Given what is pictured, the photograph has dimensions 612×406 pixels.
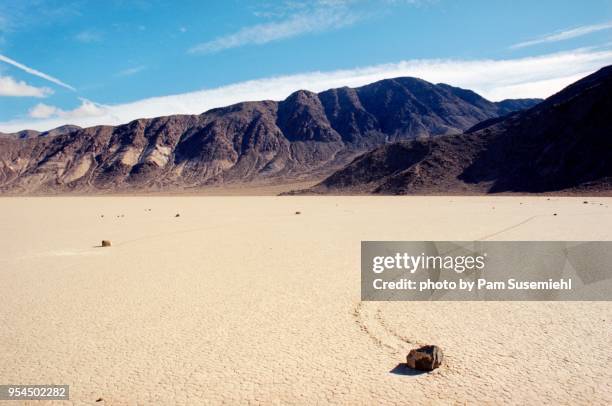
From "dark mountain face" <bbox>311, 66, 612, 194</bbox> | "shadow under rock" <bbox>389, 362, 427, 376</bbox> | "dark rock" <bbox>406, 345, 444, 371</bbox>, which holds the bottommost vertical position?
"shadow under rock" <bbox>389, 362, 427, 376</bbox>

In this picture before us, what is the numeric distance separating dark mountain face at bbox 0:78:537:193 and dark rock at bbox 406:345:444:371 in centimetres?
9226

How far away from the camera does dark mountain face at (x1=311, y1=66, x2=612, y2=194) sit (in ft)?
169

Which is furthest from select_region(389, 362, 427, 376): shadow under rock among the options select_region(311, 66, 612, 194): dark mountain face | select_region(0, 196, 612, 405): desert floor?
select_region(311, 66, 612, 194): dark mountain face

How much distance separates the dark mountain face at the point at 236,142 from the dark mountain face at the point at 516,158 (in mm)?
29656

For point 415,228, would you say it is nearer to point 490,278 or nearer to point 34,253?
point 490,278

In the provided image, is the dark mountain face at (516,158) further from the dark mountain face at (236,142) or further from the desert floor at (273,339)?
the desert floor at (273,339)

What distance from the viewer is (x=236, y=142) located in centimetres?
12000

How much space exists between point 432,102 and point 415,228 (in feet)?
423

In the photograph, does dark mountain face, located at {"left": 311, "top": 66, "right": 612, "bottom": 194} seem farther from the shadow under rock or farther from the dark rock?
the shadow under rock

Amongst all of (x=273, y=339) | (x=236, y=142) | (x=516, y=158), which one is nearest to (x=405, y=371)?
(x=273, y=339)

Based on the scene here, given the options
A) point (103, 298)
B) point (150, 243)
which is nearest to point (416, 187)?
point (150, 243)

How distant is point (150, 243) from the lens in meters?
14.8

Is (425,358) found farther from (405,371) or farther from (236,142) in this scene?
(236,142)

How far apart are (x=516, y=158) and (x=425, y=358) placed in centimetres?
6084
